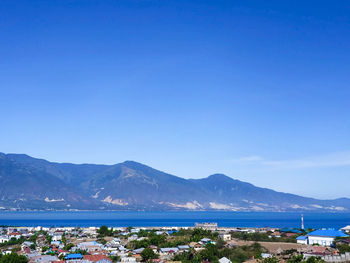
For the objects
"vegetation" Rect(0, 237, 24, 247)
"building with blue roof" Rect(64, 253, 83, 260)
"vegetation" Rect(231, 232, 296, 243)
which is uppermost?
"vegetation" Rect(231, 232, 296, 243)

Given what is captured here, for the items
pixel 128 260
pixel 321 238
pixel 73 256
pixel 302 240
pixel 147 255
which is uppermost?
pixel 321 238

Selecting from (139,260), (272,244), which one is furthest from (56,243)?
(272,244)

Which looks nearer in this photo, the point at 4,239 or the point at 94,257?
the point at 94,257

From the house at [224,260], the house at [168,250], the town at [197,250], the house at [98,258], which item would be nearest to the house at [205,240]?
the town at [197,250]

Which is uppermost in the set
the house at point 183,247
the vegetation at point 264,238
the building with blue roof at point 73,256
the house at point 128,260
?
the vegetation at point 264,238

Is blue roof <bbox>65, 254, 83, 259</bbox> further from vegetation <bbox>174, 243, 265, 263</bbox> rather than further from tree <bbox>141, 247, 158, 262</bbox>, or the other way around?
vegetation <bbox>174, 243, 265, 263</bbox>

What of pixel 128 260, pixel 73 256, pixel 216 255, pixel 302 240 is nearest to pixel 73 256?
pixel 73 256

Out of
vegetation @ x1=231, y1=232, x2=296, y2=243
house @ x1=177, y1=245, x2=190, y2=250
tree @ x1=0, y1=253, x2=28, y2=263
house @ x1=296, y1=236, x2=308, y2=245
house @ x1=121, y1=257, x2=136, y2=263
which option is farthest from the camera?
vegetation @ x1=231, y1=232, x2=296, y2=243

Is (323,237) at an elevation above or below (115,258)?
above

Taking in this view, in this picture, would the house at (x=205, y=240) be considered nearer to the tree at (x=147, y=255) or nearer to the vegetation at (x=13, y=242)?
the tree at (x=147, y=255)

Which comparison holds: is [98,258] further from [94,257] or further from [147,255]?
[147,255]

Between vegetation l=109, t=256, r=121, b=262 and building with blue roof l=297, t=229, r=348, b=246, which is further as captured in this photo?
building with blue roof l=297, t=229, r=348, b=246

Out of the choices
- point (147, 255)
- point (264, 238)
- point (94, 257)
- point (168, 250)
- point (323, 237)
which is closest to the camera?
point (94, 257)

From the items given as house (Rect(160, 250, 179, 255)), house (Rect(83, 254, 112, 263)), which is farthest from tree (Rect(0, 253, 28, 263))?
house (Rect(160, 250, 179, 255))
